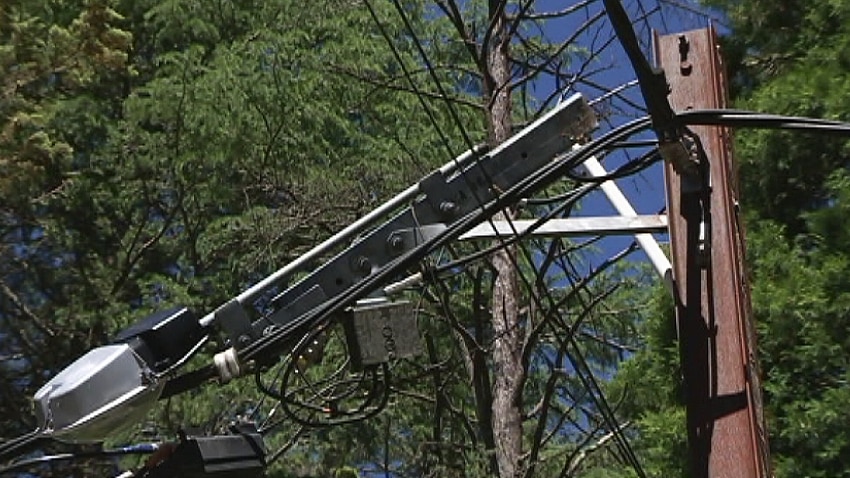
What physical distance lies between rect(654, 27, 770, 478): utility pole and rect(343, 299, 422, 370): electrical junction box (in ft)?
3.30

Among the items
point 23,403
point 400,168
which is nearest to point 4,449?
point 400,168

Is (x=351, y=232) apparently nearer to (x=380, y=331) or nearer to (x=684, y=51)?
(x=380, y=331)

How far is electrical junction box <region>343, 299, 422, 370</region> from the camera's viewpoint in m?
5.29

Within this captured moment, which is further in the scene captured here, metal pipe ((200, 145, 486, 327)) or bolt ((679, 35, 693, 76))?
bolt ((679, 35, 693, 76))

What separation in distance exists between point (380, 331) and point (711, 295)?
1234mm

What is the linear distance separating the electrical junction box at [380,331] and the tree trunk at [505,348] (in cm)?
717

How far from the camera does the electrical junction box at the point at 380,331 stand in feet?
17.3

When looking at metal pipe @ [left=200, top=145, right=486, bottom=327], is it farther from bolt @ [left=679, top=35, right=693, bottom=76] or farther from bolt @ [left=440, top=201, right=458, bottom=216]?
bolt @ [left=679, top=35, right=693, bottom=76]

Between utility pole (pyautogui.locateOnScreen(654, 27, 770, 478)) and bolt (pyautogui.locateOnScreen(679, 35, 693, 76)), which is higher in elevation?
bolt (pyautogui.locateOnScreen(679, 35, 693, 76))

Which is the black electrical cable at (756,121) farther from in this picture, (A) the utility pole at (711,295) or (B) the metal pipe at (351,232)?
(B) the metal pipe at (351,232)

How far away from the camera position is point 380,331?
5.31 m

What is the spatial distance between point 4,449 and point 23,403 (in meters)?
13.5

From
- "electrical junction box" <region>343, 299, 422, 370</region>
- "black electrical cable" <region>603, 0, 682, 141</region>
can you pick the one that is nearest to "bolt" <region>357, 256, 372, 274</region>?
"electrical junction box" <region>343, 299, 422, 370</region>

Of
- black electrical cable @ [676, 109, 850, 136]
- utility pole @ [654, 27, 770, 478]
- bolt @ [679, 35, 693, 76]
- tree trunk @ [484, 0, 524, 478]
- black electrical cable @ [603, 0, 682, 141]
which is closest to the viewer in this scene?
black electrical cable @ [603, 0, 682, 141]
